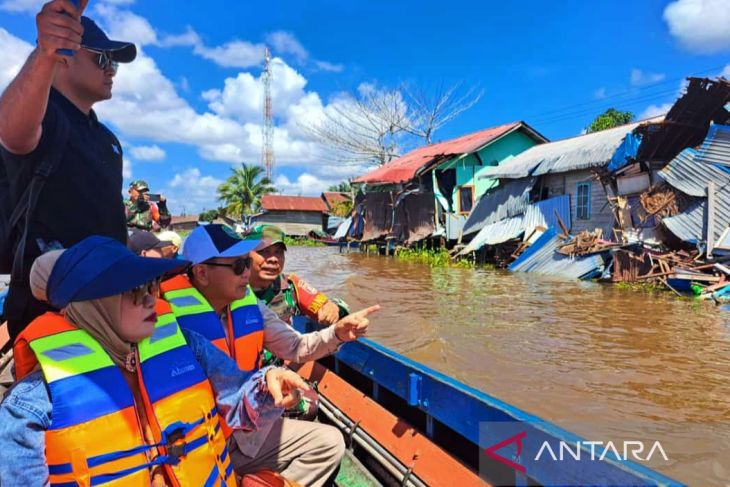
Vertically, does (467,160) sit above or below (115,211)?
above

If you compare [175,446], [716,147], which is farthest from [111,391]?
[716,147]

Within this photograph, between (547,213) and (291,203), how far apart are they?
26.7m

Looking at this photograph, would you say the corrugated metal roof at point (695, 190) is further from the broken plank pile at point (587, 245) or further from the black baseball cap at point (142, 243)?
the black baseball cap at point (142, 243)

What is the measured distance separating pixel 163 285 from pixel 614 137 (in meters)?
14.5

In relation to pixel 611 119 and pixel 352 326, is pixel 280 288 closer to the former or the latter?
pixel 352 326

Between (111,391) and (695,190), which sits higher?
(695,190)

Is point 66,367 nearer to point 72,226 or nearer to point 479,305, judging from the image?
point 72,226

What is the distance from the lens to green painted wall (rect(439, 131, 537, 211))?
19281 millimetres

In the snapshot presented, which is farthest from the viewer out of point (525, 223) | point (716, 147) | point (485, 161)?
point (485, 161)

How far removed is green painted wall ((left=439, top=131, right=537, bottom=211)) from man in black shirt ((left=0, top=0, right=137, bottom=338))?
1780cm

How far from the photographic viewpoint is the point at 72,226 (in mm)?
1887

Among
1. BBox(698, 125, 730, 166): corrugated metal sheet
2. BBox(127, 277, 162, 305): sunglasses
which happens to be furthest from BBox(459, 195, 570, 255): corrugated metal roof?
BBox(127, 277, 162, 305): sunglasses

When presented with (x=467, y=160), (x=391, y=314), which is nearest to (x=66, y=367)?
(x=391, y=314)

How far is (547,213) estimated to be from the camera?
1481cm
